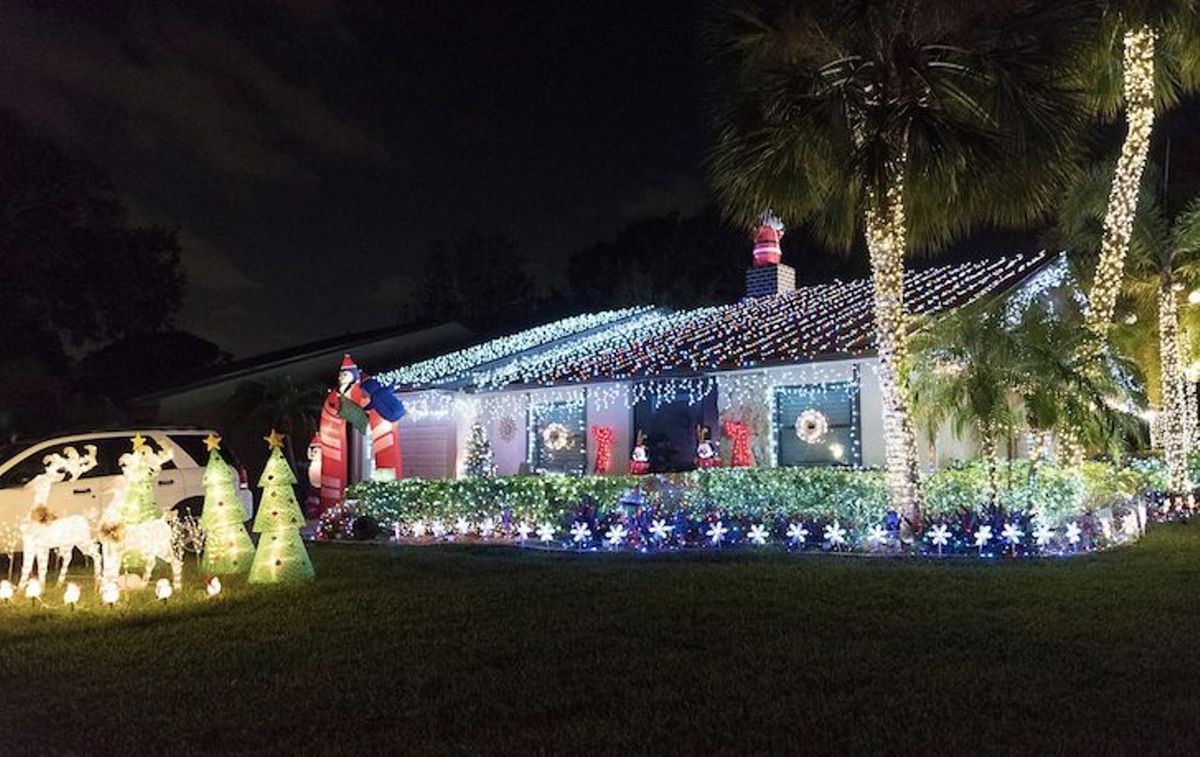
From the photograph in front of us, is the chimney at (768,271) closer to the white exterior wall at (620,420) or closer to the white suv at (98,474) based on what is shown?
the white exterior wall at (620,420)

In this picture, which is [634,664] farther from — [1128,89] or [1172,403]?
[1172,403]

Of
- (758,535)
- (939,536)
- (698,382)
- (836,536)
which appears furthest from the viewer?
(698,382)

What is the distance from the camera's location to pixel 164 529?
9820 mm

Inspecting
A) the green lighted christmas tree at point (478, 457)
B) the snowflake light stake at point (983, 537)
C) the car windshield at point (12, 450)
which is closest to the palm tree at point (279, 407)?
the green lighted christmas tree at point (478, 457)

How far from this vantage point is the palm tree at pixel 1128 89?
45.5 feet

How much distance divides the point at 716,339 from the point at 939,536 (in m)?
8.35

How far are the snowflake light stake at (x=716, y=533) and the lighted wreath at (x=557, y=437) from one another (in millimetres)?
8083

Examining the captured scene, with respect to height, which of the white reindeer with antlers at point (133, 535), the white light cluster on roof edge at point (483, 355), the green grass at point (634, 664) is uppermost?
the white light cluster on roof edge at point (483, 355)

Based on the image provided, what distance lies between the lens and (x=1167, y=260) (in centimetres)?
1797

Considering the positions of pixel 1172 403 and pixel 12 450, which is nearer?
pixel 12 450

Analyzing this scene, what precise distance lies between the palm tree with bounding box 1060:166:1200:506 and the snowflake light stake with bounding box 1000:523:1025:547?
6905 mm

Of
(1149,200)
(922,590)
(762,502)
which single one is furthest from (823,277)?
(922,590)

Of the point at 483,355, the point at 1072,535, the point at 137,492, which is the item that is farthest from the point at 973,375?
the point at 483,355

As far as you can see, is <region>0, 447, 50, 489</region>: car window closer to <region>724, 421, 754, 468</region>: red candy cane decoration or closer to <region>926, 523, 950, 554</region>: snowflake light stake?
<region>724, 421, 754, 468</region>: red candy cane decoration
